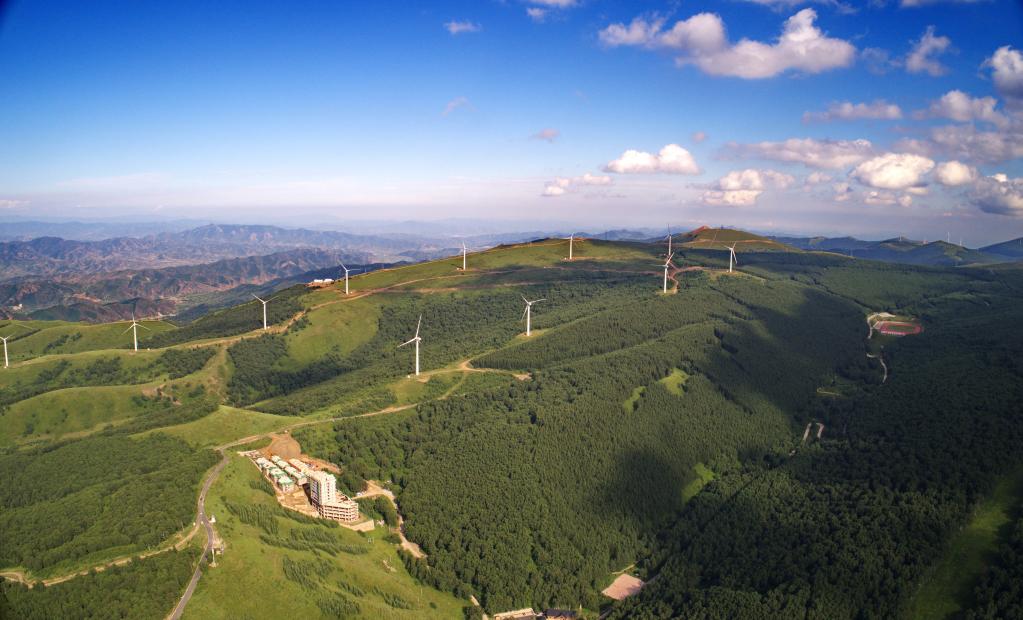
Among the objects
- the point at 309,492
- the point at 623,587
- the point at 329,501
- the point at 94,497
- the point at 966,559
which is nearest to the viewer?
the point at 94,497

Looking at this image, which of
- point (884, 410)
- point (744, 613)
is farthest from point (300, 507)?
point (884, 410)

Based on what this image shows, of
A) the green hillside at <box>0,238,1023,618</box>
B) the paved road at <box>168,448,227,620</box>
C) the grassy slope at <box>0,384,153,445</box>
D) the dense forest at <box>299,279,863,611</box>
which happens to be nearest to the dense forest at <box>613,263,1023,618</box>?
the green hillside at <box>0,238,1023,618</box>

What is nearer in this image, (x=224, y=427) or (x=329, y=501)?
(x=329, y=501)

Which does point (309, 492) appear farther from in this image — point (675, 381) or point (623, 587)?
point (675, 381)

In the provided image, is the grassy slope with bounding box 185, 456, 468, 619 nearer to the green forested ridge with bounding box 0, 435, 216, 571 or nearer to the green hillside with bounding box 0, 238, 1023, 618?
the green hillside with bounding box 0, 238, 1023, 618

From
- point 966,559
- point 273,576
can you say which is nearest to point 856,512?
point 966,559

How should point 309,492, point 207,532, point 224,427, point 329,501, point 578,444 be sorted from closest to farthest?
point 207,532 → point 329,501 → point 309,492 → point 224,427 → point 578,444

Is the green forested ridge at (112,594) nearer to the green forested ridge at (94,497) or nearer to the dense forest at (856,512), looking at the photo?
the green forested ridge at (94,497)

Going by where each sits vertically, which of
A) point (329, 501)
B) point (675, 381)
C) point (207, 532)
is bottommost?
point (329, 501)
